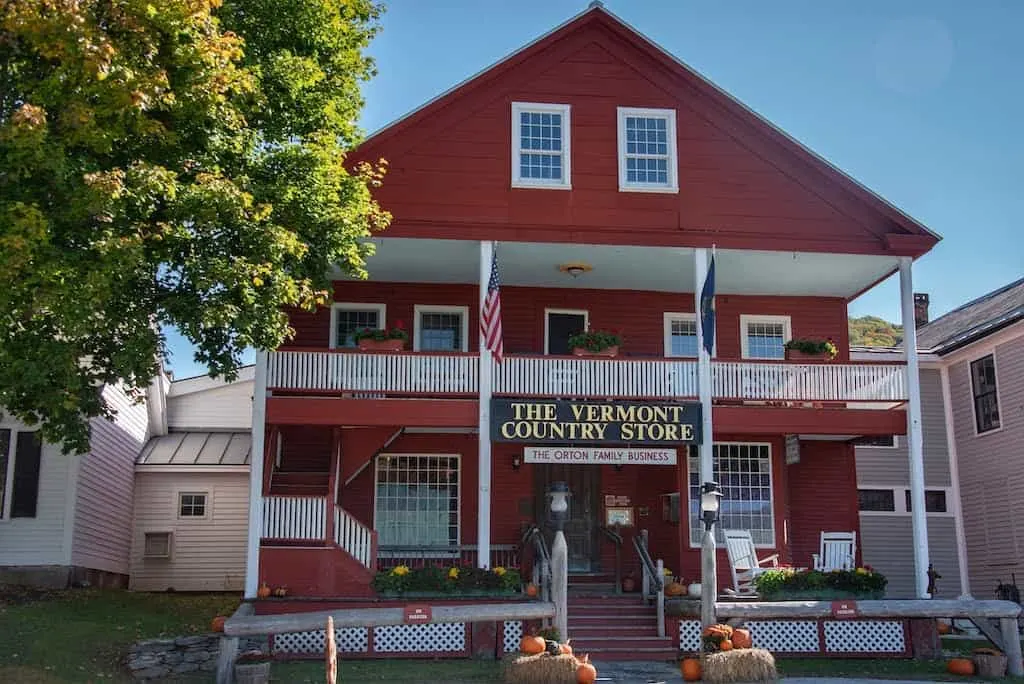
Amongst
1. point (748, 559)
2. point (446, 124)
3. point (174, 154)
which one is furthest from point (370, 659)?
point (446, 124)

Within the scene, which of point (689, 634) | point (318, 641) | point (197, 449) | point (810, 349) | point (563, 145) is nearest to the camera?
point (318, 641)

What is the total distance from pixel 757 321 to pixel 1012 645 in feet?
27.8

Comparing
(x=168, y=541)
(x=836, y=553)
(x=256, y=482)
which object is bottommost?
(x=836, y=553)

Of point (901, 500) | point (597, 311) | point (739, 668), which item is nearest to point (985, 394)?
point (901, 500)

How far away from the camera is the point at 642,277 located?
869 inches

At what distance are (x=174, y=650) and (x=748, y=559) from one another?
9.46 meters

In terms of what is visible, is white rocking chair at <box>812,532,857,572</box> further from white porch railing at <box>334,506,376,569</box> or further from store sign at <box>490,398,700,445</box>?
white porch railing at <box>334,506,376,569</box>

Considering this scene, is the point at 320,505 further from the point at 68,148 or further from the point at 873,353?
the point at 873,353

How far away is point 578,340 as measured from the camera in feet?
66.1

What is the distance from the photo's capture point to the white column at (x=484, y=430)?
18562 millimetres

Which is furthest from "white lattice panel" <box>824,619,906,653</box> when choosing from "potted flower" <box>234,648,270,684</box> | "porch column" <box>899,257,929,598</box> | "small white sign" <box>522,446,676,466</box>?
"potted flower" <box>234,648,270,684</box>

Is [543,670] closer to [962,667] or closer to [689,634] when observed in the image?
[689,634]

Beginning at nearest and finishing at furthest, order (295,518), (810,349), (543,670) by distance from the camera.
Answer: (543,670) → (295,518) → (810,349)

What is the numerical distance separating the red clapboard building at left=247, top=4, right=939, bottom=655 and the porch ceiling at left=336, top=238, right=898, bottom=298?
0.25ft
